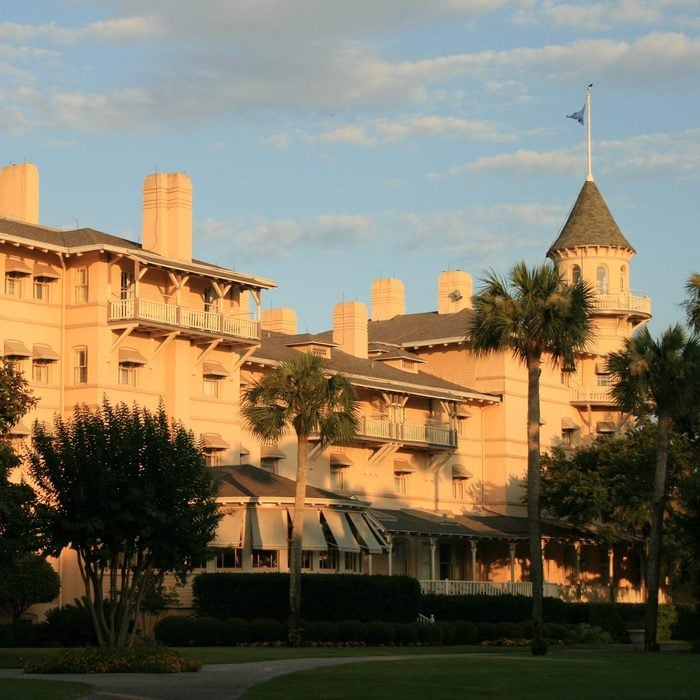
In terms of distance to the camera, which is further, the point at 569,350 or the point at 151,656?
the point at 569,350

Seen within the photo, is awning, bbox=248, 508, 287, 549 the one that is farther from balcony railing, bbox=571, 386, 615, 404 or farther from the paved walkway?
balcony railing, bbox=571, 386, 615, 404

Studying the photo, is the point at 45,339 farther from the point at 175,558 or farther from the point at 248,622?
the point at 175,558

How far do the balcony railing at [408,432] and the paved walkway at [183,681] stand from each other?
3554 centimetres

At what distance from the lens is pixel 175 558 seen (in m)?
35.2

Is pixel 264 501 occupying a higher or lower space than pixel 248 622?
higher

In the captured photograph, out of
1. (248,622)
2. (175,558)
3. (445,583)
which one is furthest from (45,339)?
(175,558)

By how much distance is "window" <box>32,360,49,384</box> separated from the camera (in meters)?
60.2

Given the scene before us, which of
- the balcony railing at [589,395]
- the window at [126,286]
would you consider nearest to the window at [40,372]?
the window at [126,286]

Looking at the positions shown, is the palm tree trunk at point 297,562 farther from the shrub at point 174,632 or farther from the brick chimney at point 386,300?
the brick chimney at point 386,300

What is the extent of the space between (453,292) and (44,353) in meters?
35.4

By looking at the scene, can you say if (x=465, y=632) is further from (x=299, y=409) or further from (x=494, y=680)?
(x=494, y=680)

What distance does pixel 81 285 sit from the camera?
61.6 meters

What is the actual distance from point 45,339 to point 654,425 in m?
33.0

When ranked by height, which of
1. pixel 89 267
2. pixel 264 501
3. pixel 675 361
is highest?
pixel 89 267
